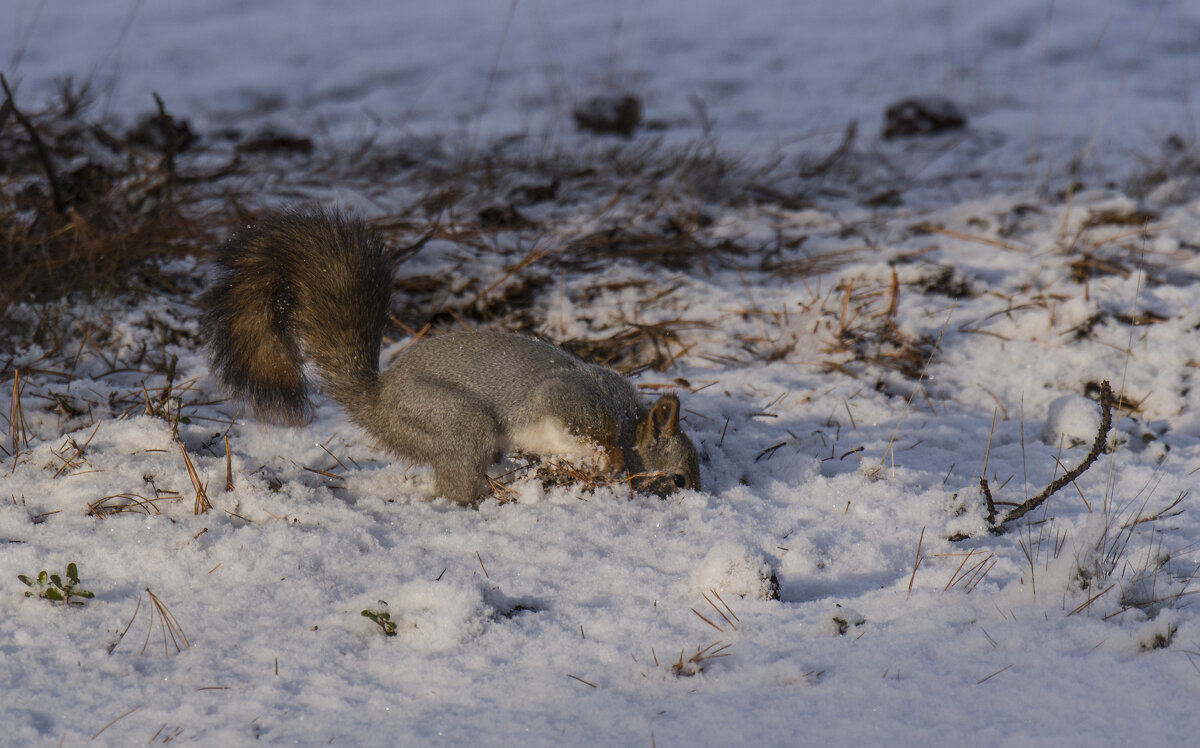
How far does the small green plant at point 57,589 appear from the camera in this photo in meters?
2.01

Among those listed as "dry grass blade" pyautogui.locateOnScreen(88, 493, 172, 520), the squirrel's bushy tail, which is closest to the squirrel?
the squirrel's bushy tail

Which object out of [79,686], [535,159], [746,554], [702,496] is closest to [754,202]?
[535,159]

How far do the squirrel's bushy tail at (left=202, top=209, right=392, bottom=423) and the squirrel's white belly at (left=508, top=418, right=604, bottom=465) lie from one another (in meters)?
0.46

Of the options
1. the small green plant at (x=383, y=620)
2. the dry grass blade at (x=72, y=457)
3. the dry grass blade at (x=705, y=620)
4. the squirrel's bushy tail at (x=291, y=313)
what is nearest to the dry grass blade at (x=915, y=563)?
the dry grass blade at (x=705, y=620)

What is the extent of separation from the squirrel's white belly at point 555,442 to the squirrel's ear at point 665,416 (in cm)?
17

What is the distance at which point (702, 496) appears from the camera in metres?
2.60

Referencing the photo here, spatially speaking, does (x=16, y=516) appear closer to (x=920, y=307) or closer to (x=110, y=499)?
(x=110, y=499)

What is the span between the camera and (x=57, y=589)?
2.03m

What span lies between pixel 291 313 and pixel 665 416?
1127 mm

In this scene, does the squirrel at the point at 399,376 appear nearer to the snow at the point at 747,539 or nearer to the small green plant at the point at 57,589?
the snow at the point at 747,539

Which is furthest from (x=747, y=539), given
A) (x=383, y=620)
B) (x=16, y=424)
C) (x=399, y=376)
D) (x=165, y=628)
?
(x=16, y=424)

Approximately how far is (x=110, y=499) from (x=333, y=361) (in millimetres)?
684

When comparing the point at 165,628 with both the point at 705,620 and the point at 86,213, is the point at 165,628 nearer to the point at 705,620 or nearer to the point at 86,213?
the point at 705,620

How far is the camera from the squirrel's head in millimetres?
2627
